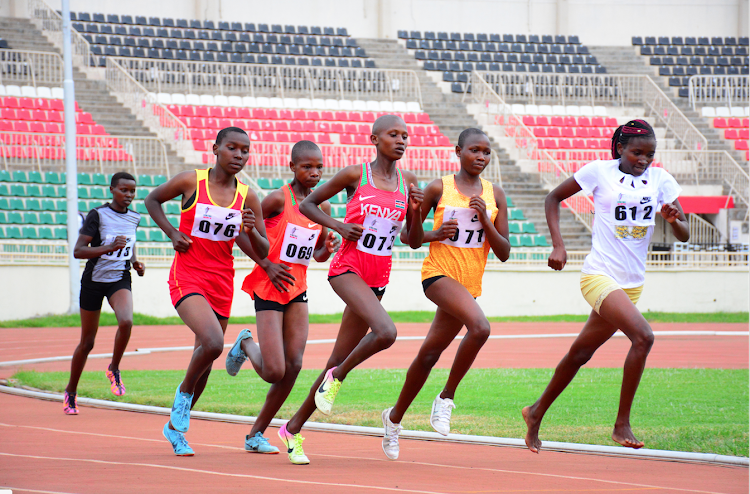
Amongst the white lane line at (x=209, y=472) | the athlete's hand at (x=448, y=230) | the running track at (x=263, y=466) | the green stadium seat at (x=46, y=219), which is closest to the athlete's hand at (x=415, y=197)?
the athlete's hand at (x=448, y=230)

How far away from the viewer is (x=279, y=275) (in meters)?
5.96

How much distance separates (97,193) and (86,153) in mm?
2168

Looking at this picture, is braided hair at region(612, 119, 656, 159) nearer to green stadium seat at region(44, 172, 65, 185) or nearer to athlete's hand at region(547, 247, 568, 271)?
athlete's hand at region(547, 247, 568, 271)

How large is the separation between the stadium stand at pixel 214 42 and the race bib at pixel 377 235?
25157 millimetres

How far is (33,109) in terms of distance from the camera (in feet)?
81.7

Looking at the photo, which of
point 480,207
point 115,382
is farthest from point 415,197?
point 115,382

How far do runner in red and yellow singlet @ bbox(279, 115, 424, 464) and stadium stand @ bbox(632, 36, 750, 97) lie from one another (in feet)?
96.4

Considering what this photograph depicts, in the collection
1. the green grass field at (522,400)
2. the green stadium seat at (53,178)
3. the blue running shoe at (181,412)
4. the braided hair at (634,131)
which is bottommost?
the green grass field at (522,400)

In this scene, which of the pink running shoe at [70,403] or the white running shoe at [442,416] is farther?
the pink running shoe at [70,403]

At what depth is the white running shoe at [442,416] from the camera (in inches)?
236

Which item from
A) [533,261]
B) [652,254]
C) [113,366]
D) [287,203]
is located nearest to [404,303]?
[533,261]

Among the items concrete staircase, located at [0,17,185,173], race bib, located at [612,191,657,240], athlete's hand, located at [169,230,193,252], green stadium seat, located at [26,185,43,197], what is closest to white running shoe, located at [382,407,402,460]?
athlete's hand, located at [169,230,193,252]

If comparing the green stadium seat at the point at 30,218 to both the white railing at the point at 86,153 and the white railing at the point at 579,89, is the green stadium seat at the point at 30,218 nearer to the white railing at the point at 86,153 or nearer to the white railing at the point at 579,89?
the white railing at the point at 86,153

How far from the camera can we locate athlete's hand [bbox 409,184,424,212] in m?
5.77
